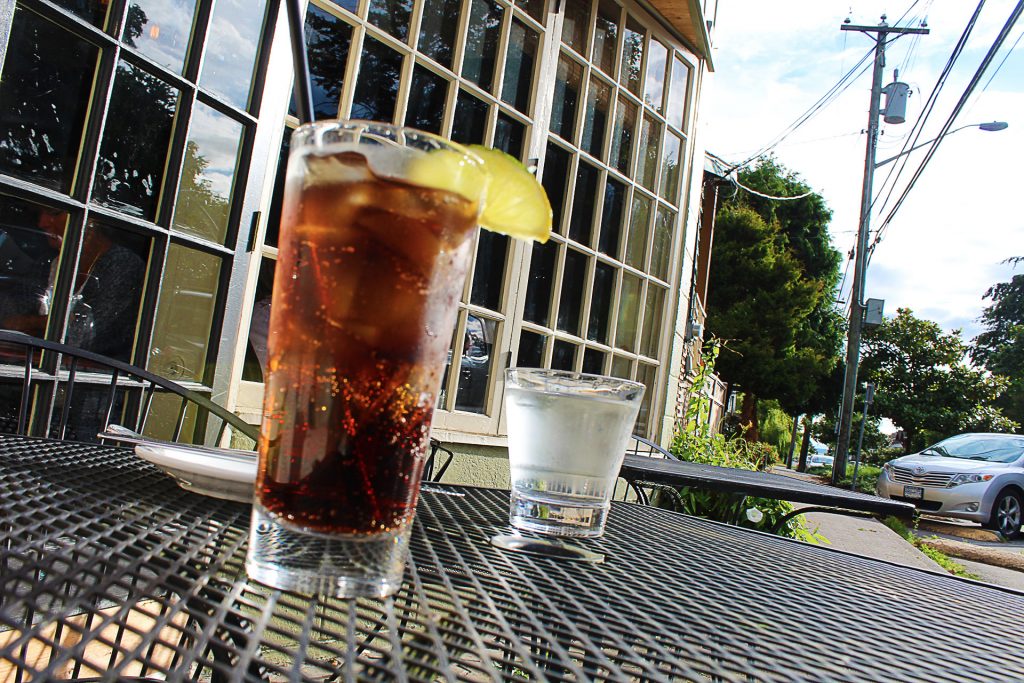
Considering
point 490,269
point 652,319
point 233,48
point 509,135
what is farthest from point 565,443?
point 652,319

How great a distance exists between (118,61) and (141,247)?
53 centimetres

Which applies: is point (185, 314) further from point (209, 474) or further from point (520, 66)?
point (520, 66)

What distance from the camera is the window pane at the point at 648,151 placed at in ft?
17.0

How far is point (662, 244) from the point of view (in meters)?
5.46

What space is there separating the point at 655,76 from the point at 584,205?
1.31 m

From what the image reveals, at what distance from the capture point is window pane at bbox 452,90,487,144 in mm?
3768

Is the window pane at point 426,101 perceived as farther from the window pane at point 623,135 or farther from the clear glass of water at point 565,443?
the clear glass of water at point 565,443

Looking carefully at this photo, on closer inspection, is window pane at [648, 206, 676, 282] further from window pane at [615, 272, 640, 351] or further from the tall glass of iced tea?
the tall glass of iced tea

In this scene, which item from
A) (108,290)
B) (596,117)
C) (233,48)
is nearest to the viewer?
(108,290)

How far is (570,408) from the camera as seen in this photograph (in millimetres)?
794

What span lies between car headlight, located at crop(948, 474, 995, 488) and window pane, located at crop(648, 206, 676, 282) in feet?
22.9

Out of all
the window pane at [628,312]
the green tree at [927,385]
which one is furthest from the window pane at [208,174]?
the green tree at [927,385]

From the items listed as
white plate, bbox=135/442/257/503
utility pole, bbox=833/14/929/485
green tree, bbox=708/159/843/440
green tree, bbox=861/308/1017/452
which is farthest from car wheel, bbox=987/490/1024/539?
green tree, bbox=861/308/1017/452

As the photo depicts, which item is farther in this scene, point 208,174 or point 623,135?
point 623,135
